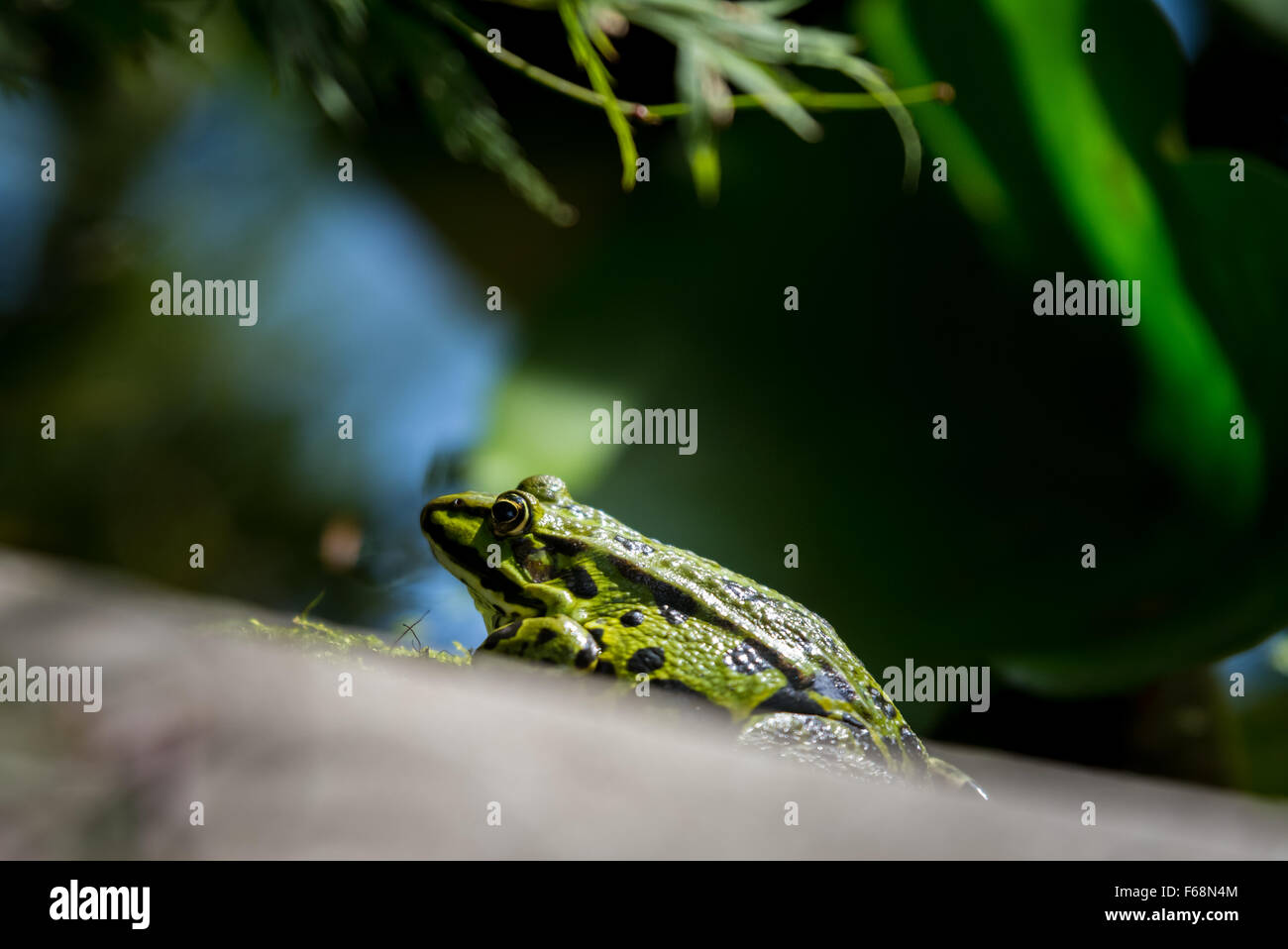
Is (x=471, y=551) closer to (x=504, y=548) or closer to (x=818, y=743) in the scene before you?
(x=504, y=548)

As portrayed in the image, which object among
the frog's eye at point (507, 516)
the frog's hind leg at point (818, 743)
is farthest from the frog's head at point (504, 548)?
the frog's hind leg at point (818, 743)

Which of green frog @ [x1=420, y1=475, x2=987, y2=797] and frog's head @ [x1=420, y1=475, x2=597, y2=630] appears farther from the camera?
frog's head @ [x1=420, y1=475, x2=597, y2=630]

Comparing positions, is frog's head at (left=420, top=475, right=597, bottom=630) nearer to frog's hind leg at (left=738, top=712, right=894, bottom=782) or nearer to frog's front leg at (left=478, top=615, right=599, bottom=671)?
frog's front leg at (left=478, top=615, right=599, bottom=671)

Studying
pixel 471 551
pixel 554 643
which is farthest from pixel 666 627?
pixel 471 551

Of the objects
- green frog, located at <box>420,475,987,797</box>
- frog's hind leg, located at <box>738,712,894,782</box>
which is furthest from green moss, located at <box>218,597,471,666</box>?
frog's hind leg, located at <box>738,712,894,782</box>

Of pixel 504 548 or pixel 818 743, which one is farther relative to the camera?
pixel 504 548
